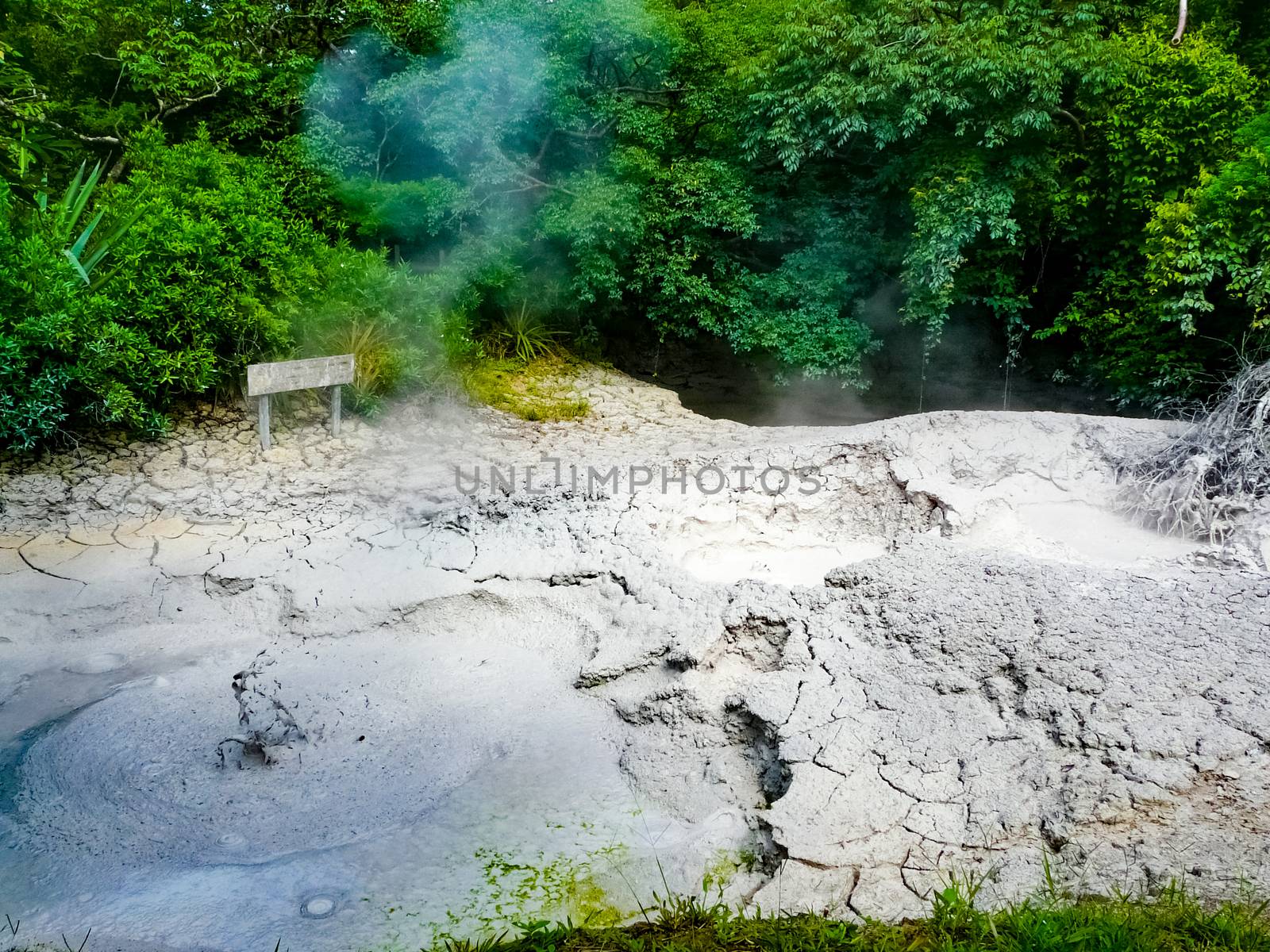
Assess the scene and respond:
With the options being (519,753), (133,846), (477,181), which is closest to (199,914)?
(133,846)

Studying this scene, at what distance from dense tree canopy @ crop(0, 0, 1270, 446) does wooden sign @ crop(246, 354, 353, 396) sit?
526 mm

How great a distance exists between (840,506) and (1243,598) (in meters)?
2.01

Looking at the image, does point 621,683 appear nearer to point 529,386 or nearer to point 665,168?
point 529,386

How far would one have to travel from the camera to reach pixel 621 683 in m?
3.62

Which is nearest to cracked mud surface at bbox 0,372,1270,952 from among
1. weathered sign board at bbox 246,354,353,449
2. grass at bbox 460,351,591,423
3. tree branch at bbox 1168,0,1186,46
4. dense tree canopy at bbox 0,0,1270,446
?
A: weathered sign board at bbox 246,354,353,449

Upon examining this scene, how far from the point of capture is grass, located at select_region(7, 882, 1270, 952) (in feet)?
6.45

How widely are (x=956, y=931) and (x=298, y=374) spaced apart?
17.0ft

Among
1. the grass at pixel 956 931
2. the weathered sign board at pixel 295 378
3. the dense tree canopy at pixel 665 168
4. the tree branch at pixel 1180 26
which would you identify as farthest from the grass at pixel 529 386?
the tree branch at pixel 1180 26

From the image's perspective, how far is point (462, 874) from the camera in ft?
8.49

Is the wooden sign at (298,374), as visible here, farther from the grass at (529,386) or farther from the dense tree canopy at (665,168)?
the grass at (529,386)

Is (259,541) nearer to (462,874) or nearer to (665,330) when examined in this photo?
(462,874)

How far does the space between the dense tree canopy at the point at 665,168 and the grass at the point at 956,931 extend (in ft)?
16.4

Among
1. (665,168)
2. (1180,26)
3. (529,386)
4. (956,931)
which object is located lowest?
(956,931)


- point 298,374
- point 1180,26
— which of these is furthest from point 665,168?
point 1180,26
